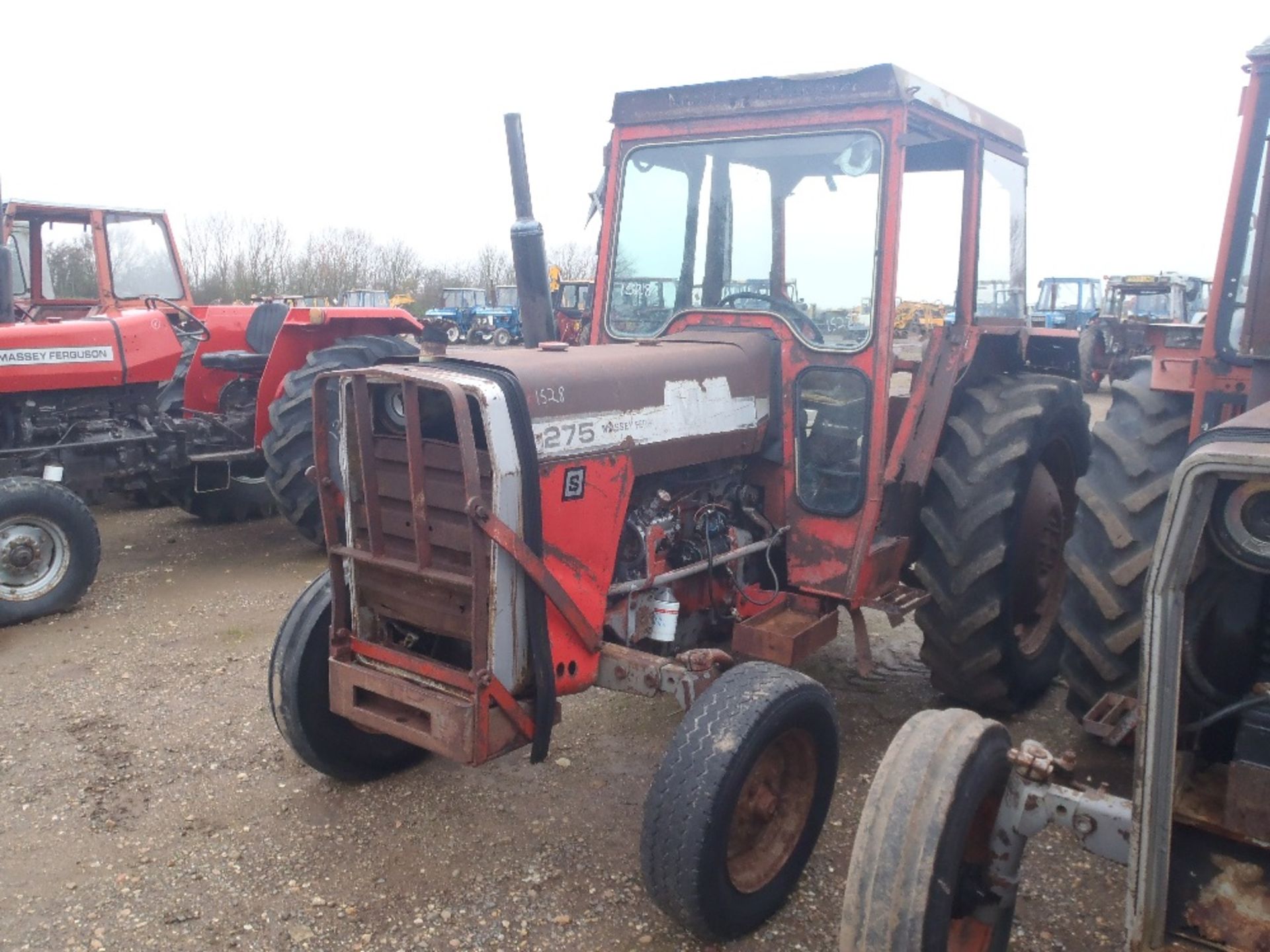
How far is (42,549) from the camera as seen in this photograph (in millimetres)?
5629

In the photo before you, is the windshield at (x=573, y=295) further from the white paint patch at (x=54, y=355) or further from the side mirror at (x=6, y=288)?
the side mirror at (x=6, y=288)

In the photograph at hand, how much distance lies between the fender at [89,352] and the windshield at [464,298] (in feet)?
84.6

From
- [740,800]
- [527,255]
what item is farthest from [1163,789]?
[527,255]

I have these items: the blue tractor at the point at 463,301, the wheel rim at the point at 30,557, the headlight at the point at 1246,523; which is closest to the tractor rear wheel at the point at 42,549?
the wheel rim at the point at 30,557

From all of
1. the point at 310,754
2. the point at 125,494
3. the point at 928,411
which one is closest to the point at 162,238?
the point at 125,494

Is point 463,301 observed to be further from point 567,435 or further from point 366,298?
point 567,435

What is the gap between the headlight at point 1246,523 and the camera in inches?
73.1

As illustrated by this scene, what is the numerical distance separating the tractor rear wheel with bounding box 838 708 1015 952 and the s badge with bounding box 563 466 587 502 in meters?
1.20

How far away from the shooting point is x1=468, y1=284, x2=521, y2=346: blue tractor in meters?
28.1

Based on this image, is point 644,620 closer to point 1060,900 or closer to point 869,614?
point 1060,900

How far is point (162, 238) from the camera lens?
8227 mm

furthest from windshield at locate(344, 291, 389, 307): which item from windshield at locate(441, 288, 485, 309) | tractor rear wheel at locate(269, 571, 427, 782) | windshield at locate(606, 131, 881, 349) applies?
tractor rear wheel at locate(269, 571, 427, 782)

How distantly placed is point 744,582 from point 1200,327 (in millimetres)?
1968

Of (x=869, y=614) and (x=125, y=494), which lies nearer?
(x=869, y=614)
